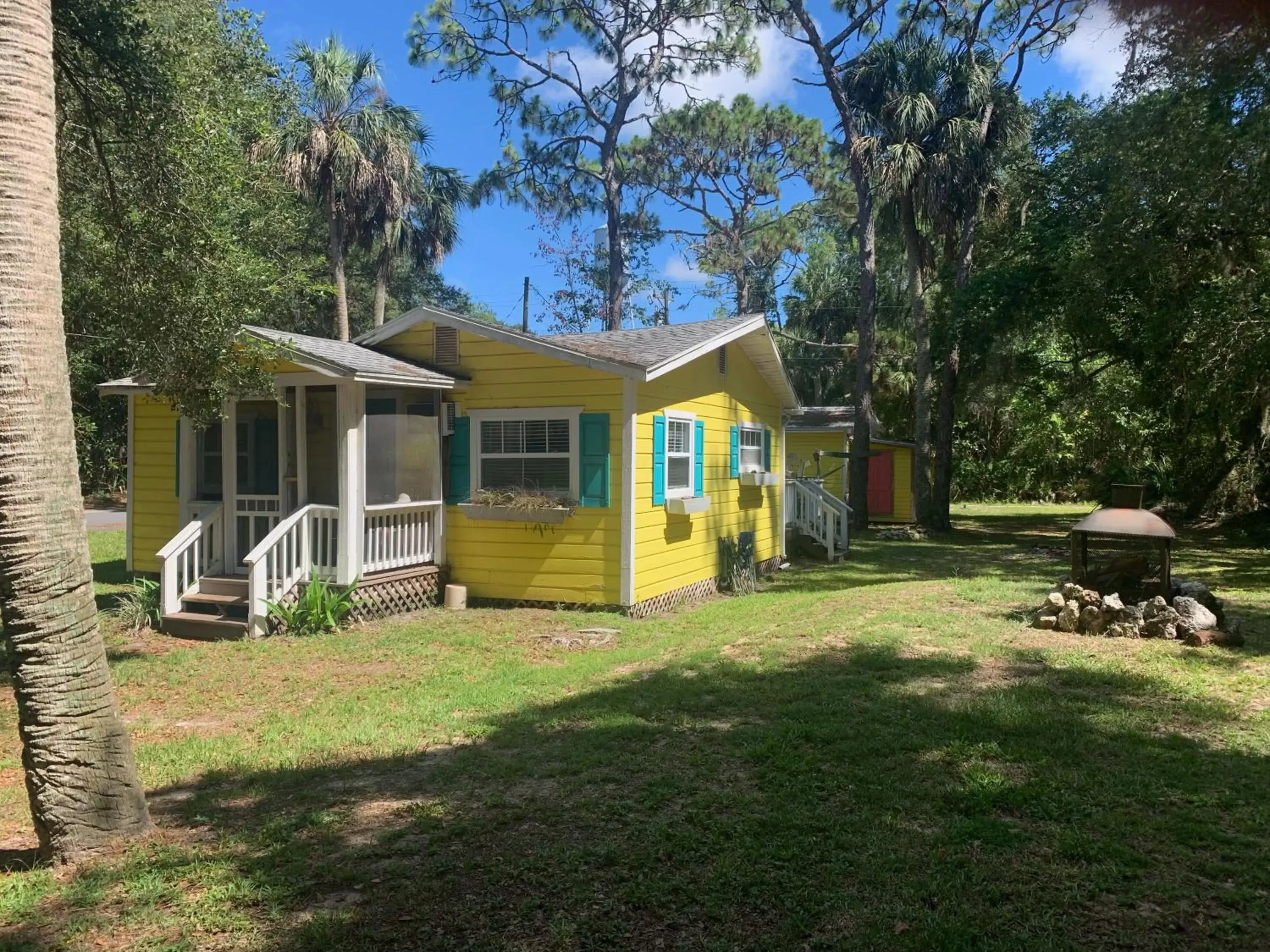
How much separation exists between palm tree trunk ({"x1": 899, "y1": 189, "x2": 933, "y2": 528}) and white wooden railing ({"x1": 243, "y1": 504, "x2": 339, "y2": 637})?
14540 mm

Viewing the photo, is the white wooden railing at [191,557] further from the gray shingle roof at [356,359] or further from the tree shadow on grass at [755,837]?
the tree shadow on grass at [755,837]

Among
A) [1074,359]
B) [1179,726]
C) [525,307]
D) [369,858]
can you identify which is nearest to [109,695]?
[369,858]

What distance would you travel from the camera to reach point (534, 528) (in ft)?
34.1

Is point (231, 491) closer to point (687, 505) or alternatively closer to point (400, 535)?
point (400, 535)

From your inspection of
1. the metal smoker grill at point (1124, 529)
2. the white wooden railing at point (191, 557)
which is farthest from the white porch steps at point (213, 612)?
the metal smoker grill at point (1124, 529)

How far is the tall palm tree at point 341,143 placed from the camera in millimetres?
22234

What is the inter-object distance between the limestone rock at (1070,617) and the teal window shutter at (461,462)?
6529 millimetres

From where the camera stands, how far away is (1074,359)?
59.5 feet

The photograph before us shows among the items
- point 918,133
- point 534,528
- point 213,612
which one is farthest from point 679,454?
point 918,133

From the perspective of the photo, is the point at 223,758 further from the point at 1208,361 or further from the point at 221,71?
the point at 1208,361

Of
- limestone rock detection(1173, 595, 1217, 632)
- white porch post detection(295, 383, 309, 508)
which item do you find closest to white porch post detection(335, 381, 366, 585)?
white porch post detection(295, 383, 309, 508)

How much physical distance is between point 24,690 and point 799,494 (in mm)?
14468

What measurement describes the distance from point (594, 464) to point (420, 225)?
21.3m

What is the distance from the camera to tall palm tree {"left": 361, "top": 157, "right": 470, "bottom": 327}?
1005 inches
